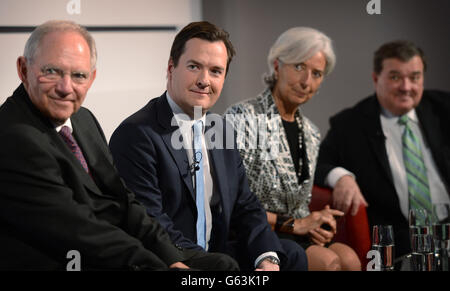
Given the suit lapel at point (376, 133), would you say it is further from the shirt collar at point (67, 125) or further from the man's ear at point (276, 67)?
the shirt collar at point (67, 125)

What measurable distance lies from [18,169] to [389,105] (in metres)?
2.39

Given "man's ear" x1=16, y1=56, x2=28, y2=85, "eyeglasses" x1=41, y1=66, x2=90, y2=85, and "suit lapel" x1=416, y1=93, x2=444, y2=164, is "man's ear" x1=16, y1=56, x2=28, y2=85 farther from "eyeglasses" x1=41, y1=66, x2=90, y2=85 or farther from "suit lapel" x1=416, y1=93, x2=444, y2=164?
"suit lapel" x1=416, y1=93, x2=444, y2=164

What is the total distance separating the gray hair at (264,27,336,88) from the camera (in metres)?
3.14

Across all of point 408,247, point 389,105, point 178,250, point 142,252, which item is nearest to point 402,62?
point 389,105

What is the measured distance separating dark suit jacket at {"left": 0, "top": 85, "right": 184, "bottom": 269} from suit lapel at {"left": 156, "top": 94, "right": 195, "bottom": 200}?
0.41m

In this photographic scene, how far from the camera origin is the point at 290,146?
3.20 meters

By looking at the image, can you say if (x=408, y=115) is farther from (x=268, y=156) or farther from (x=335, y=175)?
(x=268, y=156)

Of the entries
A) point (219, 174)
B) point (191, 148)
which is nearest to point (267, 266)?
point (219, 174)

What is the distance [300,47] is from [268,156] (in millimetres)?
587

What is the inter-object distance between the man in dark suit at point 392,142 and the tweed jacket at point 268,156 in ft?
1.24

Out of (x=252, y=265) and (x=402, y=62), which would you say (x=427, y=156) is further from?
(x=252, y=265)

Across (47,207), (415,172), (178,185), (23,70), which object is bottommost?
(47,207)

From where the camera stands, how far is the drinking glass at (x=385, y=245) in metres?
2.47

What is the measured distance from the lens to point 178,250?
2367 mm
